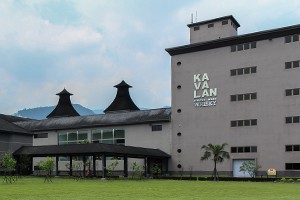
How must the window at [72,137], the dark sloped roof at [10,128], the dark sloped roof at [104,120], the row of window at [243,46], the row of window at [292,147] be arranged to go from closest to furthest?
the row of window at [292,147]
the row of window at [243,46]
the dark sloped roof at [104,120]
the dark sloped roof at [10,128]
the window at [72,137]

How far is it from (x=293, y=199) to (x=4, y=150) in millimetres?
56771

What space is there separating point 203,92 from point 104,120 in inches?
686

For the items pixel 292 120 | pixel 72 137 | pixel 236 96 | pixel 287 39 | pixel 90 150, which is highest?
pixel 287 39

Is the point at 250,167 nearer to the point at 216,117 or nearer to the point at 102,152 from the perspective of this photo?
the point at 216,117

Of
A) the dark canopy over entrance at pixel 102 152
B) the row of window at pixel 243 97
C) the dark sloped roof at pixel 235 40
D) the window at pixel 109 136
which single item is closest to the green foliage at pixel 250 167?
the row of window at pixel 243 97

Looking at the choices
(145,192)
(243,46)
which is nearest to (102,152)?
(243,46)

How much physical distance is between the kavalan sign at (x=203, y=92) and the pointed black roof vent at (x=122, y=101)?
24503 mm

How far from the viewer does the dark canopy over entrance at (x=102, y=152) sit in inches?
2037

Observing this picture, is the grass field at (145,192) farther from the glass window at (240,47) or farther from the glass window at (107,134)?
the glass window at (107,134)

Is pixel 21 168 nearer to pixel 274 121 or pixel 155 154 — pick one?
pixel 155 154

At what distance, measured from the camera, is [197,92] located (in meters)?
62.8

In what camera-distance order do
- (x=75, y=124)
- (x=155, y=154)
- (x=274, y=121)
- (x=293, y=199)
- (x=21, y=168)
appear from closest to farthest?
(x=293, y=199) → (x=274, y=121) → (x=155, y=154) → (x=21, y=168) → (x=75, y=124)

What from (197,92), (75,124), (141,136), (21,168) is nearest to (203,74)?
(197,92)

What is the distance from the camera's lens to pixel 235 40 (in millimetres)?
59875
